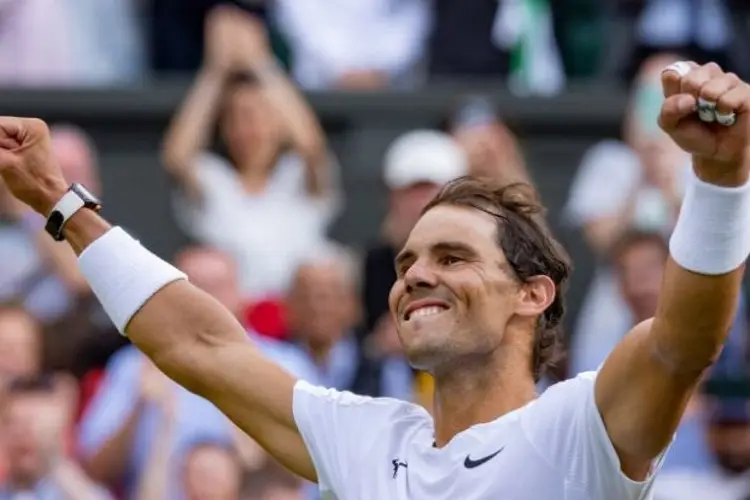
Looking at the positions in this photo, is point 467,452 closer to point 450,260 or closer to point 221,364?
point 450,260

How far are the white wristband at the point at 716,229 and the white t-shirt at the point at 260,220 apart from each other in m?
4.66

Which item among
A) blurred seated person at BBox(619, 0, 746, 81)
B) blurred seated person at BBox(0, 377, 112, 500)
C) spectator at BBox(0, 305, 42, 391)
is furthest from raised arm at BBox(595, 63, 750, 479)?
blurred seated person at BBox(619, 0, 746, 81)

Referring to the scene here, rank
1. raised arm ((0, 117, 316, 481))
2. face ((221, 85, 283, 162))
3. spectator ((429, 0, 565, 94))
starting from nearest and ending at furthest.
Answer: raised arm ((0, 117, 316, 481)) → face ((221, 85, 283, 162)) → spectator ((429, 0, 565, 94))

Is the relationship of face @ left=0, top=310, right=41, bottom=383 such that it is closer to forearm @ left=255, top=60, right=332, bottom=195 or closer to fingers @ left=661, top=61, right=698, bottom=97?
forearm @ left=255, top=60, right=332, bottom=195

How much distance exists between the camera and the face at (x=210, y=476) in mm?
6973

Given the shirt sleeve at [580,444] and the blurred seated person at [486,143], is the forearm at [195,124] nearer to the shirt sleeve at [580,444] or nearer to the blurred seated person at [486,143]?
the blurred seated person at [486,143]

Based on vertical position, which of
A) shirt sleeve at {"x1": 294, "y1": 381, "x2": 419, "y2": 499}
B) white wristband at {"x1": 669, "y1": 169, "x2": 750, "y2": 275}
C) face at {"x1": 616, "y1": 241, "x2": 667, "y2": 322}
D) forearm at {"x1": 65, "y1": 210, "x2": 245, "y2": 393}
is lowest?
face at {"x1": 616, "y1": 241, "x2": 667, "y2": 322}

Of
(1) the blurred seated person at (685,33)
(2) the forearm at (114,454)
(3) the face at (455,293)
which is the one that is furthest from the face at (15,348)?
(3) the face at (455,293)

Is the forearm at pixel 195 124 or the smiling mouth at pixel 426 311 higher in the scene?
the smiling mouth at pixel 426 311

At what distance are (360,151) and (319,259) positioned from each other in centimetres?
143

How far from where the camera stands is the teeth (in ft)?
13.2

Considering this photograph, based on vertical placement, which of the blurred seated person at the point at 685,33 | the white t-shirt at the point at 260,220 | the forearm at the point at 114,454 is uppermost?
the blurred seated person at the point at 685,33

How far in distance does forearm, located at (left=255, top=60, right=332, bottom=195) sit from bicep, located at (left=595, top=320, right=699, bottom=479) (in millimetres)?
4976

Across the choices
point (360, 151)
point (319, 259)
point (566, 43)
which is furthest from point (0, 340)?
point (566, 43)
